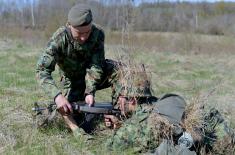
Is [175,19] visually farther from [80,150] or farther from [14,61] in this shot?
[80,150]

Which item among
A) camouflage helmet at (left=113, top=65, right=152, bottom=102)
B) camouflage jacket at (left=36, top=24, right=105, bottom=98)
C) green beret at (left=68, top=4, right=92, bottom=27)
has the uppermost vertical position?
green beret at (left=68, top=4, right=92, bottom=27)

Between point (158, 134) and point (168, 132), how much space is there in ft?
0.33

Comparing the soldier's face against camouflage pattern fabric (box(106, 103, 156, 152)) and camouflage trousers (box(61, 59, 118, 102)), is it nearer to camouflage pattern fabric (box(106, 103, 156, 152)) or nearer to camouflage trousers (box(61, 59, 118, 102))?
camouflage trousers (box(61, 59, 118, 102))

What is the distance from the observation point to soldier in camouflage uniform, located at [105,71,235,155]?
4.66 metres

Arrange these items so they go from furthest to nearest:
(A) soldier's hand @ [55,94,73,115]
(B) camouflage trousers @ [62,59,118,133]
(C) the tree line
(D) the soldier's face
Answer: (C) the tree line, (B) camouflage trousers @ [62,59,118,133], (D) the soldier's face, (A) soldier's hand @ [55,94,73,115]

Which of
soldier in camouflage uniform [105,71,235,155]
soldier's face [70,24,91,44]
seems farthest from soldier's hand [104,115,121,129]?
soldier's face [70,24,91,44]

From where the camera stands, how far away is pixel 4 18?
38.2 m

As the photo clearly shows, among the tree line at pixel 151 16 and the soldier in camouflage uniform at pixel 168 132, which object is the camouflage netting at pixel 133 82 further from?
the tree line at pixel 151 16

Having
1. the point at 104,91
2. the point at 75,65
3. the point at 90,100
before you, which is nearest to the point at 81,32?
the point at 75,65

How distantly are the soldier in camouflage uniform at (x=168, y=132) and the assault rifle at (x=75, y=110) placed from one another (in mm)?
192

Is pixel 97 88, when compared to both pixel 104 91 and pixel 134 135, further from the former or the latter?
pixel 104 91

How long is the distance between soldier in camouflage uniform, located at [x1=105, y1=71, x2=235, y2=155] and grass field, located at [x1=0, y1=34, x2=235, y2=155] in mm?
281

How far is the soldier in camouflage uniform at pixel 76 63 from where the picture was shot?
5242 mm

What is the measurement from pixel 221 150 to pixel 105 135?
4.35ft
